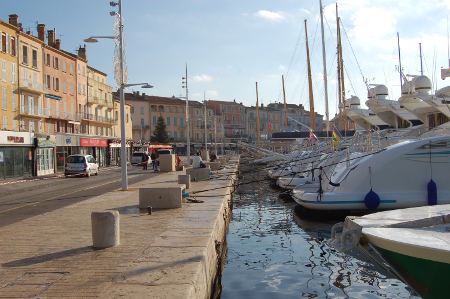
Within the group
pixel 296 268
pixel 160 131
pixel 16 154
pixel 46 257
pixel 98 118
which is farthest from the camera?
pixel 160 131

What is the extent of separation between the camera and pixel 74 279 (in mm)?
6852

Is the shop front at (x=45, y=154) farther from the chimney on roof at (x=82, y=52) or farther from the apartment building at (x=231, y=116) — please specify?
the apartment building at (x=231, y=116)

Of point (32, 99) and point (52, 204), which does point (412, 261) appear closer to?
point (52, 204)

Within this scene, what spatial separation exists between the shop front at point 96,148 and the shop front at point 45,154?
7.50 m

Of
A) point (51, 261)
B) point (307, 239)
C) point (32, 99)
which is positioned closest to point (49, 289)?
point (51, 261)

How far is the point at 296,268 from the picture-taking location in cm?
1098

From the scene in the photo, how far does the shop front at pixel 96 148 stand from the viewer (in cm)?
5617

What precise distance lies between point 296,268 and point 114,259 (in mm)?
4635

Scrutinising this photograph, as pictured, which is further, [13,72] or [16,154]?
[13,72]

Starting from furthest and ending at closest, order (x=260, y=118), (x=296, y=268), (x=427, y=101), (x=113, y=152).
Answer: (x=260, y=118) → (x=113, y=152) → (x=427, y=101) → (x=296, y=268)

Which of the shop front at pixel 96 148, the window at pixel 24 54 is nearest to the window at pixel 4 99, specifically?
the window at pixel 24 54

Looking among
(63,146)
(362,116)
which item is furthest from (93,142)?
(362,116)

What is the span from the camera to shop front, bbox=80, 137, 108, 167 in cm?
5617

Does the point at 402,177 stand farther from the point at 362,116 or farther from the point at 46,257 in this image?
the point at 362,116
